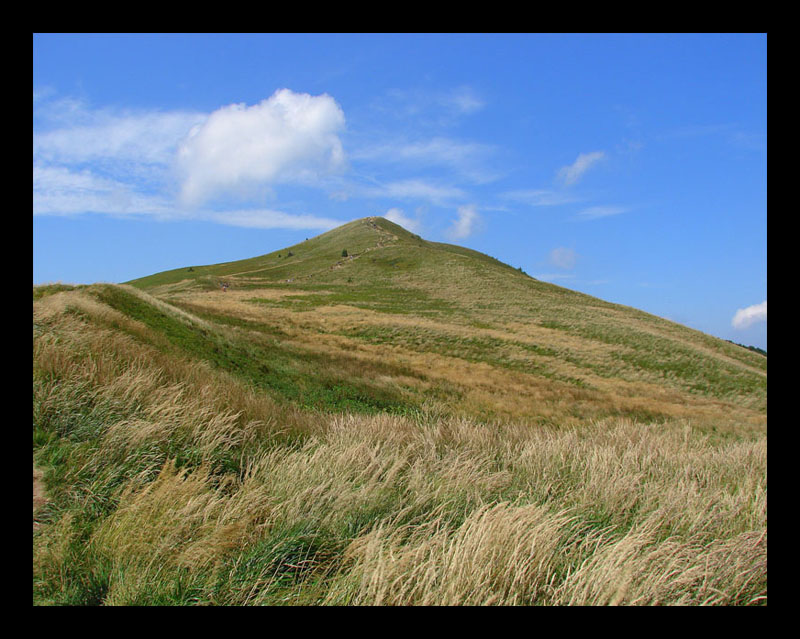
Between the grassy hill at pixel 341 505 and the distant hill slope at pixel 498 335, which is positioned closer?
the grassy hill at pixel 341 505

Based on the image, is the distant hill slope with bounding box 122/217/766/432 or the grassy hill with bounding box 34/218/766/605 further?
the distant hill slope with bounding box 122/217/766/432

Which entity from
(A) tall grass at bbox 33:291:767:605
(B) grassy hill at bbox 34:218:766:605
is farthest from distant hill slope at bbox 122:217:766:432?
(A) tall grass at bbox 33:291:767:605

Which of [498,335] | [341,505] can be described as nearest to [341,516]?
[341,505]

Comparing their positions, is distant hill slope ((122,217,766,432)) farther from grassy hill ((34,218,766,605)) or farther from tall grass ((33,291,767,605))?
tall grass ((33,291,767,605))

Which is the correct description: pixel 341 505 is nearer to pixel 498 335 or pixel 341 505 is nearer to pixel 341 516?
pixel 341 516

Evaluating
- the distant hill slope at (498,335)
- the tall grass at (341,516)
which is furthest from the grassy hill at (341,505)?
the distant hill slope at (498,335)

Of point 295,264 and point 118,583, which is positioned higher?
point 295,264

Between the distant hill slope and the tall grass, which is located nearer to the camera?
the tall grass

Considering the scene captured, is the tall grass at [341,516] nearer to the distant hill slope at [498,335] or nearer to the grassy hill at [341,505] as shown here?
the grassy hill at [341,505]
